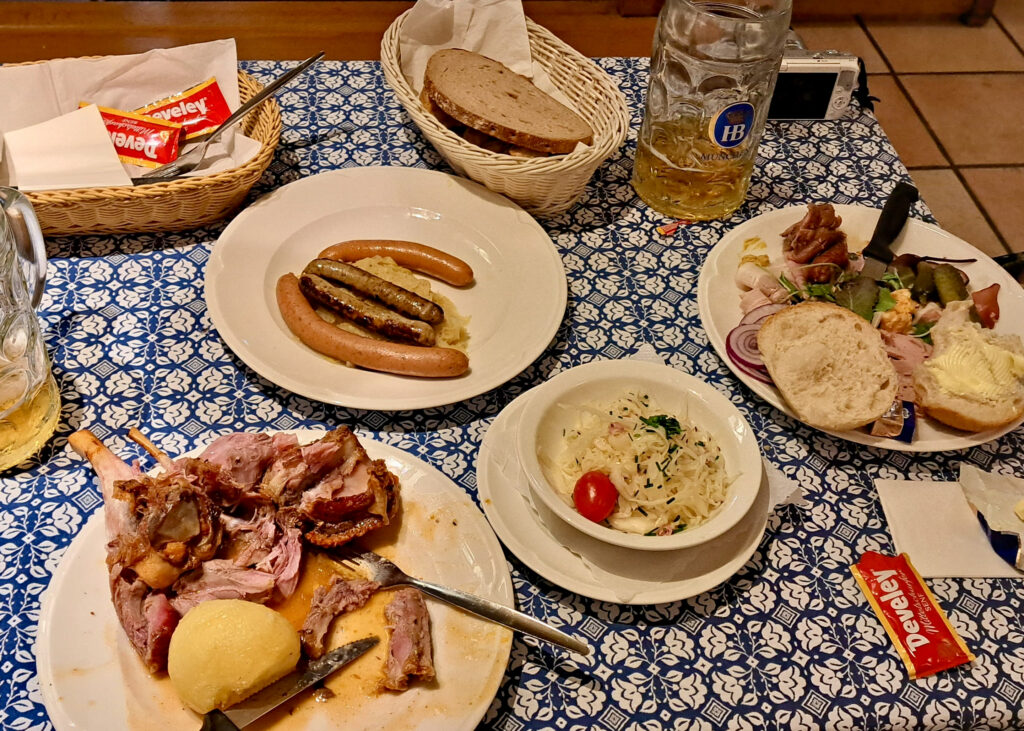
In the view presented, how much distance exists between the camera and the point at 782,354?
185 centimetres

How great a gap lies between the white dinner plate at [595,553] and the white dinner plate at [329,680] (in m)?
A: 0.07

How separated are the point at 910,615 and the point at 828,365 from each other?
1.75ft

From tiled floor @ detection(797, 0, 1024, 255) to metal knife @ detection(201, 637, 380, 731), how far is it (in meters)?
3.78

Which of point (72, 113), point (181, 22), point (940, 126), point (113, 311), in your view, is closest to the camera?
point (113, 311)

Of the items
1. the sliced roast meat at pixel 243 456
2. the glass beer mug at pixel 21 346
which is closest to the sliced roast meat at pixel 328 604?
the sliced roast meat at pixel 243 456

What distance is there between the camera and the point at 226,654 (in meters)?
1.27

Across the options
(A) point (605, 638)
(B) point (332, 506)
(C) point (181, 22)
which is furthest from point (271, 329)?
(C) point (181, 22)

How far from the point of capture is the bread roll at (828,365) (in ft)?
5.86

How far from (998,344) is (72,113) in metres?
2.30

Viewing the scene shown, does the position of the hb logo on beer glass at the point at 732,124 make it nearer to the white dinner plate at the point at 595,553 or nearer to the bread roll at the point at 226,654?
the white dinner plate at the point at 595,553

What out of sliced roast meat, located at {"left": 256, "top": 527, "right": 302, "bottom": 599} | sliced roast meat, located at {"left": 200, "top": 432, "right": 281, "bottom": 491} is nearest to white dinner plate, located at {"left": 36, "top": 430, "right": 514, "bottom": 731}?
sliced roast meat, located at {"left": 256, "top": 527, "right": 302, "bottom": 599}

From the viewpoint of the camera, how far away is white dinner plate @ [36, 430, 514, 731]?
51.3 inches

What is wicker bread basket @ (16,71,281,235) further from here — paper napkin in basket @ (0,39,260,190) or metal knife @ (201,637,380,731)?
metal knife @ (201,637,380,731)

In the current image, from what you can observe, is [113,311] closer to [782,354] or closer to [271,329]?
[271,329]
